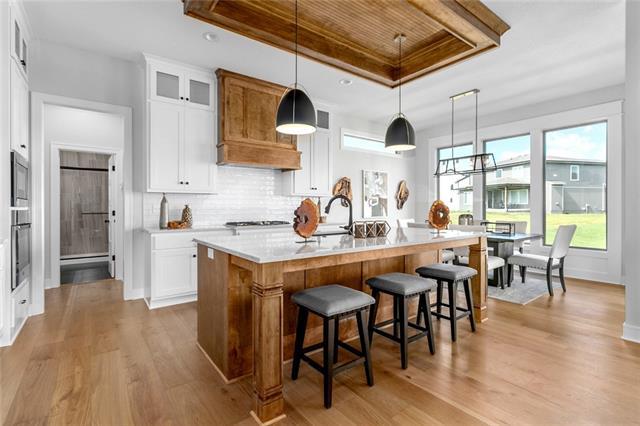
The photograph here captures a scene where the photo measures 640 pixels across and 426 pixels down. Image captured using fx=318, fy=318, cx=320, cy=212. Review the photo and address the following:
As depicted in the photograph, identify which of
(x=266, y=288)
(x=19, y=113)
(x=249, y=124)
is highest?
(x=249, y=124)

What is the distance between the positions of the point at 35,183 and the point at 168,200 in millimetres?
1308

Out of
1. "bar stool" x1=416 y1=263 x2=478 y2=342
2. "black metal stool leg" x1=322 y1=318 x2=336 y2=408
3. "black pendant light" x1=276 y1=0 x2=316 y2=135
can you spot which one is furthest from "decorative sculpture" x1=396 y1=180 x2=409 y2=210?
"black metal stool leg" x1=322 y1=318 x2=336 y2=408

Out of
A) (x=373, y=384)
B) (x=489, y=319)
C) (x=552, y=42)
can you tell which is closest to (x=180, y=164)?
(x=373, y=384)

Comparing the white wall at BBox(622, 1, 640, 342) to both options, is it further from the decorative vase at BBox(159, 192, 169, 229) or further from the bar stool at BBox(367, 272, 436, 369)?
the decorative vase at BBox(159, 192, 169, 229)

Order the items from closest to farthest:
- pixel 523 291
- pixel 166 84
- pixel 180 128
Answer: pixel 166 84, pixel 180 128, pixel 523 291

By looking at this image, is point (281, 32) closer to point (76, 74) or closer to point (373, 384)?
point (76, 74)

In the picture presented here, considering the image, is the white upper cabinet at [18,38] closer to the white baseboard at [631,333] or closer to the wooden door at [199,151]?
the wooden door at [199,151]

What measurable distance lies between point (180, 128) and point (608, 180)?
6075 mm

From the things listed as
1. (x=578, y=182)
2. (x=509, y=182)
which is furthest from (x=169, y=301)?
(x=578, y=182)

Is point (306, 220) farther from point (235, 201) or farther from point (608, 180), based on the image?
point (608, 180)

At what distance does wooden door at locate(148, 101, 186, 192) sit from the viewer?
3.78 m

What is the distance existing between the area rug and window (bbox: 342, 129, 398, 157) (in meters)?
3.16

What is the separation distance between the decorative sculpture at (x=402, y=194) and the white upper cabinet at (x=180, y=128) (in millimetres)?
4200

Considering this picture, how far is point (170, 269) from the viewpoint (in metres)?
3.69
